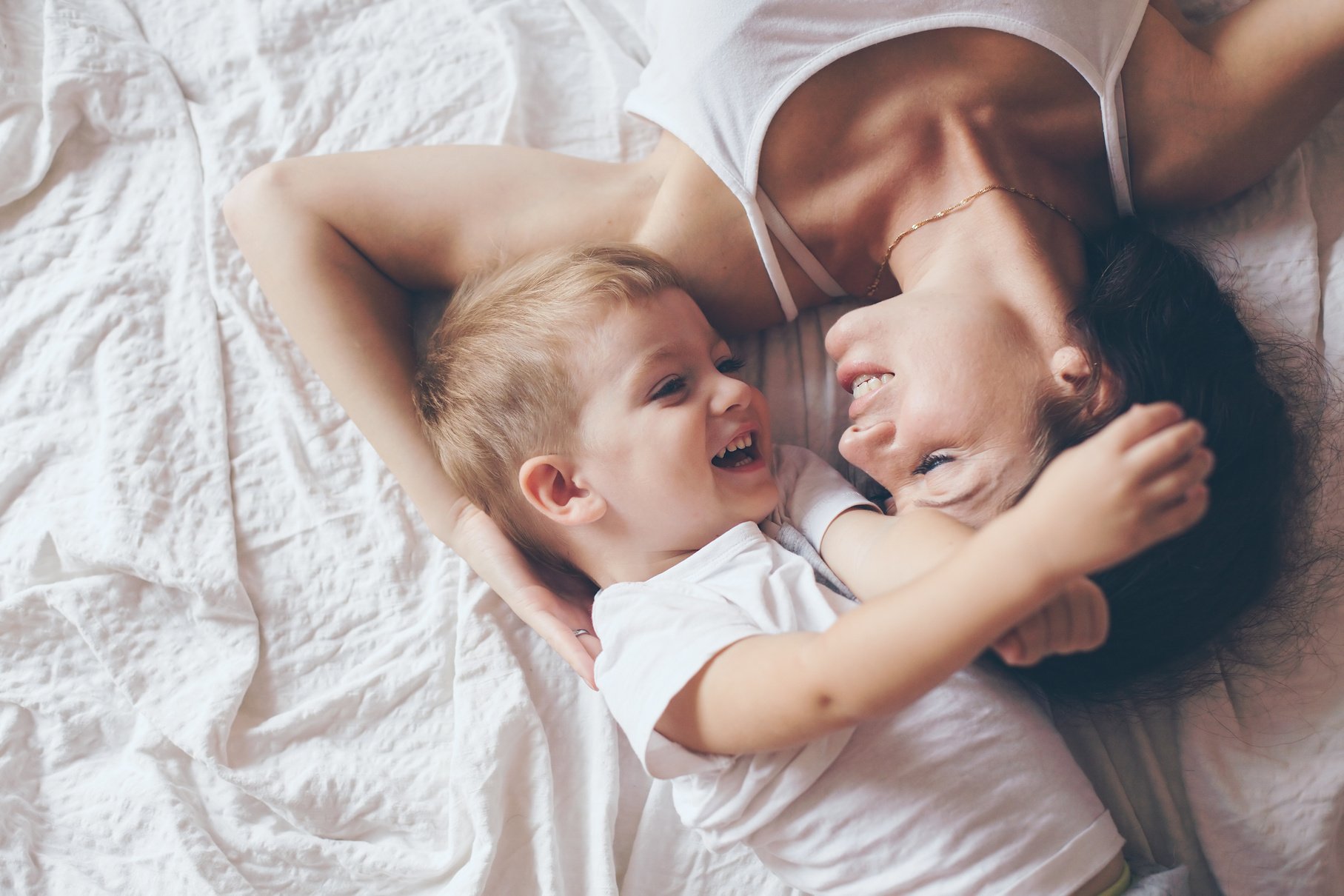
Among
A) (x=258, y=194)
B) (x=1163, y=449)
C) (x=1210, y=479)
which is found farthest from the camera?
(x=258, y=194)

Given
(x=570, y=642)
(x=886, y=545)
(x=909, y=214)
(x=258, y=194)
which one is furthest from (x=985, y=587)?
(x=258, y=194)

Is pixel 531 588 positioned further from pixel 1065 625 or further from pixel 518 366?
pixel 1065 625

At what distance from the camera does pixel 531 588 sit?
1.16 metres

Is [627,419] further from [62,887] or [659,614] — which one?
[62,887]

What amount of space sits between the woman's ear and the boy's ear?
0.51 meters

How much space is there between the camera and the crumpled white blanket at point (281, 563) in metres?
1.12

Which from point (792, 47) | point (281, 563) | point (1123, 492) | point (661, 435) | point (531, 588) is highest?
point (792, 47)

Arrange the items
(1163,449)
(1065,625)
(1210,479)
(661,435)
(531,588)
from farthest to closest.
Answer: (531,588) < (661,435) < (1210,479) < (1065,625) < (1163,449)

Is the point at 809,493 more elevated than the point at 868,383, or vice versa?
the point at 868,383

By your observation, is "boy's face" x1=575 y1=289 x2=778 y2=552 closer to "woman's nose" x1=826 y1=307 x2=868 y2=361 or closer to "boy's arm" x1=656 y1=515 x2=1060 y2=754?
"woman's nose" x1=826 y1=307 x2=868 y2=361

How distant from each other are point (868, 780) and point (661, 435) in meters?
0.42

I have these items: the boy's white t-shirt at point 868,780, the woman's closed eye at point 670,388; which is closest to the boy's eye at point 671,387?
the woman's closed eye at point 670,388

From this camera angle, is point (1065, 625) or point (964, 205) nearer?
point (1065, 625)

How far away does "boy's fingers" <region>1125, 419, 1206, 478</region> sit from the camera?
60 centimetres
